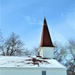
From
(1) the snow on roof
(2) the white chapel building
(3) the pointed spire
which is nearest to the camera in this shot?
Answer: (2) the white chapel building

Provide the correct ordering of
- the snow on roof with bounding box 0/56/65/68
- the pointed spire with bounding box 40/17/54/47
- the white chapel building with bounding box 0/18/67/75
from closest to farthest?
the white chapel building with bounding box 0/18/67/75 < the snow on roof with bounding box 0/56/65/68 < the pointed spire with bounding box 40/17/54/47

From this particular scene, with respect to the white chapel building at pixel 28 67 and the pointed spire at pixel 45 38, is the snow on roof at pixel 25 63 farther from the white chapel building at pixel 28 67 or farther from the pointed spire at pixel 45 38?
the pointed spire at pixel 45 38

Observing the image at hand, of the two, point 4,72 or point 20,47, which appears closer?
point 4,72

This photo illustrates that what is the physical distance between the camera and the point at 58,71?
82.1 ft

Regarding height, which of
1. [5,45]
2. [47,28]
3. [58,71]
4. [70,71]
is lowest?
[70,71]

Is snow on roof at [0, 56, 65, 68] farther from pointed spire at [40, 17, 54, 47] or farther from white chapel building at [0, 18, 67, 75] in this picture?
pointed spire at [40, 17, 54, 47]

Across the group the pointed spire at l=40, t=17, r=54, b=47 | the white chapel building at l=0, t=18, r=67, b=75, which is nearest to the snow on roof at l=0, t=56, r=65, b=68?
the white chapel building at l=0, t=18, r=67, b=75

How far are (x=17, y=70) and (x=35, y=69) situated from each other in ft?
6.95

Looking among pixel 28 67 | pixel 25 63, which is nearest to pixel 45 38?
pixel 25 63

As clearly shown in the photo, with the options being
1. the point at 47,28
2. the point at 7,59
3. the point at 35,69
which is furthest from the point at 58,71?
the point at 47,28

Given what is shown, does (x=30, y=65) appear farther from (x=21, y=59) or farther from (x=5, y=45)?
(x=5, y=45)

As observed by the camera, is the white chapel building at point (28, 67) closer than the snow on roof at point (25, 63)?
Yes

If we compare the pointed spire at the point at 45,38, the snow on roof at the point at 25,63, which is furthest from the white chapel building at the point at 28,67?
the pointed spire at the point at 45,38

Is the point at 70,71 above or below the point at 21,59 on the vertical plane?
below
